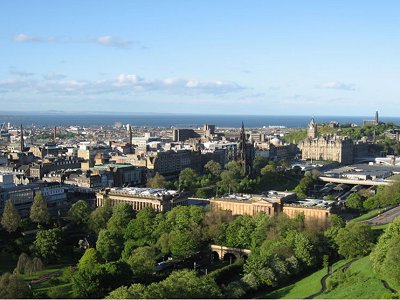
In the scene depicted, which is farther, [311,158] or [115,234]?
[311,158]

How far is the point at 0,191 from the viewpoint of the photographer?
68.2 m

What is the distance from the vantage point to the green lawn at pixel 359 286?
36.5 m

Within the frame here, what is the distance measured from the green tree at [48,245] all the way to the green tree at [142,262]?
9056 millimetres

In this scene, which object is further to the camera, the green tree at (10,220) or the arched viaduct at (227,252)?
the green tree at (10,220)

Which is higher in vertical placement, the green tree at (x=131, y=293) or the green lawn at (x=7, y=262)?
the green tree at (x=131, y=293)

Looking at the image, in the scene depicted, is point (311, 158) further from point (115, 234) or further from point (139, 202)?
point (115, 234)

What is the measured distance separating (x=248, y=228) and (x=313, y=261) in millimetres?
8710

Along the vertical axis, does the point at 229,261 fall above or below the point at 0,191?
below

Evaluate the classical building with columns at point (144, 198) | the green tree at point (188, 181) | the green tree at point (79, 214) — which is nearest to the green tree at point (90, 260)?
the green tree at point (79, 214)

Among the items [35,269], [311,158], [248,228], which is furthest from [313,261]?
[311,158]

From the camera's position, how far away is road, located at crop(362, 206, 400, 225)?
61406 mm

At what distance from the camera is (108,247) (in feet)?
173

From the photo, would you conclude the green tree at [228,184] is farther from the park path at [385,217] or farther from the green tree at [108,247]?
the green tree at [108,247]

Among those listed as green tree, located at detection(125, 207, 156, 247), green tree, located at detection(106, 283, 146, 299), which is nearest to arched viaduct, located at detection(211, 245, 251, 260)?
green tree, located at detection(125, 207, 156, 247)
